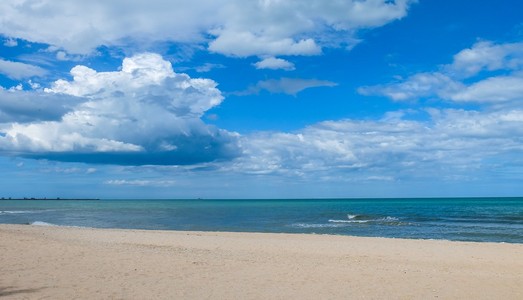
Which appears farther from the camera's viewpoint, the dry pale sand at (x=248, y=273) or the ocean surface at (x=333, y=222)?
the ocean surface at (x=333, y=222)

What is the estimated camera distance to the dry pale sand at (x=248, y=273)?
11227 millimetres

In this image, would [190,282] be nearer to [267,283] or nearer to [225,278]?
[225,278]

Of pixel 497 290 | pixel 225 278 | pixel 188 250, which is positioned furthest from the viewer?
pixel 188 250

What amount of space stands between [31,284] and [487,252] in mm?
20002

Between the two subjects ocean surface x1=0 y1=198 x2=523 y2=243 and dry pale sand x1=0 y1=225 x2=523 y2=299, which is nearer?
dry pale sand x1=0 y1=225 x2=523 y2=299

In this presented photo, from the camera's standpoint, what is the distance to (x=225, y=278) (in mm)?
13070

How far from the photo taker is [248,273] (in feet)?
45.8

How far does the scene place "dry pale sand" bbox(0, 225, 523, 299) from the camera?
11227 millimetres

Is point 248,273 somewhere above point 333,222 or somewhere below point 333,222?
above

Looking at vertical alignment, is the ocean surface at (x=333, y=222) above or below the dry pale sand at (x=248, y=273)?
below

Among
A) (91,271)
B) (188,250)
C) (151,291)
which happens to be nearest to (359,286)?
(151,291)

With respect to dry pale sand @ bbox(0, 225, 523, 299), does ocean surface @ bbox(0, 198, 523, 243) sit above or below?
below

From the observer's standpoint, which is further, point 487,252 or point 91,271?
point 487,252

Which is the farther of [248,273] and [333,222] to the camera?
[333,222]
